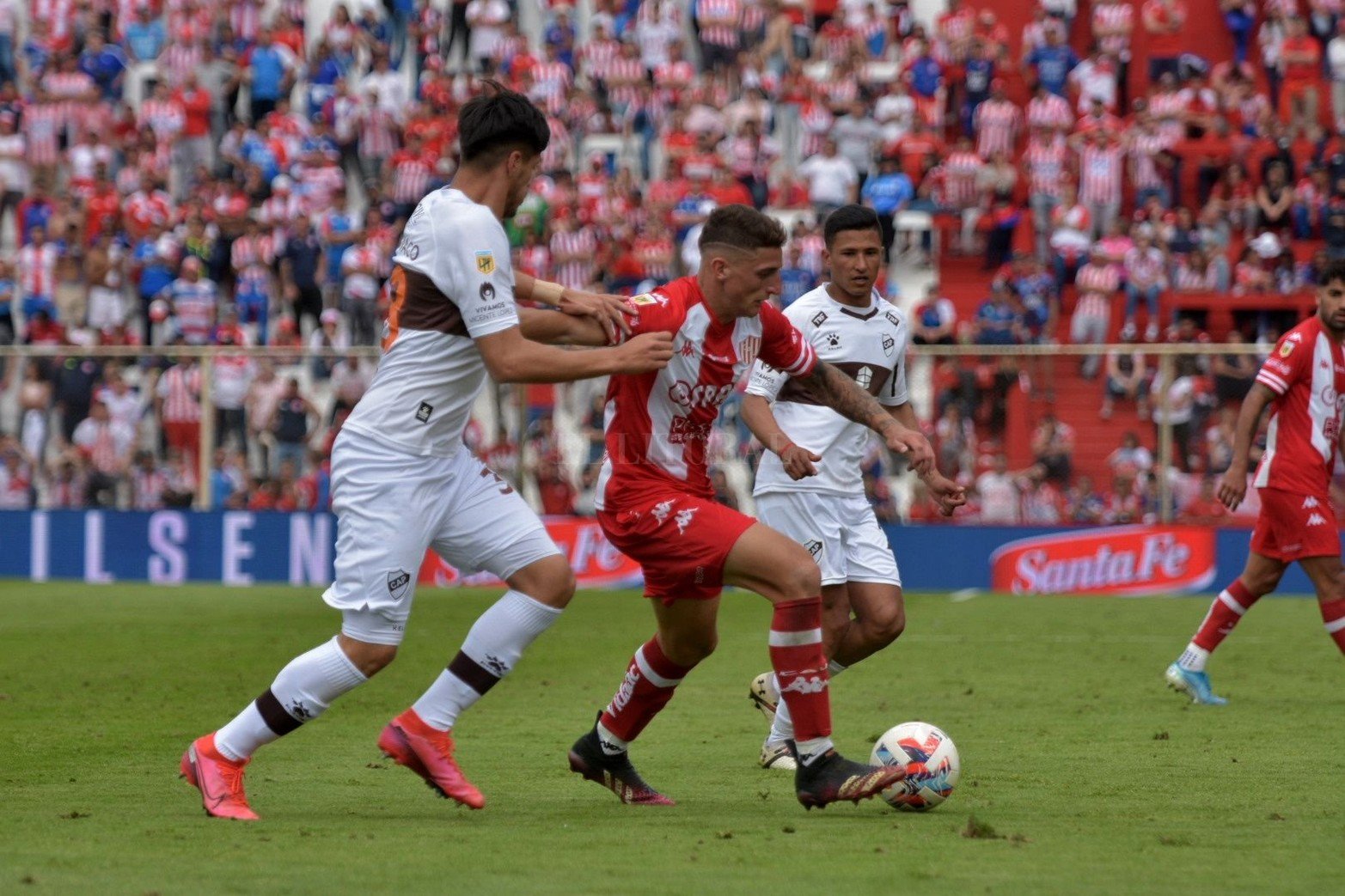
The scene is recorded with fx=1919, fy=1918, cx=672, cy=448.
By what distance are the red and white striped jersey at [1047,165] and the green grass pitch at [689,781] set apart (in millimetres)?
10996

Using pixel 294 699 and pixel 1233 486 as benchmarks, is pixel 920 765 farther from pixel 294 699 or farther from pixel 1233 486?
pixel 1233 486

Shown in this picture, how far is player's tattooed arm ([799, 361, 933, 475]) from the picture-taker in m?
7.30

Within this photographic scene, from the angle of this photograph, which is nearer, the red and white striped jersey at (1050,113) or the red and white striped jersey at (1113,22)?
the red and white striped jersey at (1050,113)

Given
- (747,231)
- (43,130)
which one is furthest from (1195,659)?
(43,130)

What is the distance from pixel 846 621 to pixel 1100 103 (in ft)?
61.7

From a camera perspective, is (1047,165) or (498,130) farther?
(1047,165)

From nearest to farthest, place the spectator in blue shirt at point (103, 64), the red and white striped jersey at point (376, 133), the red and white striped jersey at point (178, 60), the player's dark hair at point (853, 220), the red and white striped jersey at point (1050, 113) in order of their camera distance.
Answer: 1. the player's dark hair at point (853, 220)
2. the red and white striped jersey at point (1050, 113)
3. the red and white striped jersey at point (376, 133)
4. the spectator in blue shirt at point (103, 64)
5. the red and white striped jersey at point (178, 60)

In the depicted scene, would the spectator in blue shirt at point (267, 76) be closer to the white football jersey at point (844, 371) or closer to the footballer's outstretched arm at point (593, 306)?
the white football jersey at point (844, 371)

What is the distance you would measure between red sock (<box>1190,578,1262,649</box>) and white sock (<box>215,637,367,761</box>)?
5.94 metres

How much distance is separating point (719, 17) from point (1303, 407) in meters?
19.6

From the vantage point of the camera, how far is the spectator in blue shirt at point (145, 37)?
31.3m

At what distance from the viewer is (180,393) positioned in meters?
22.5

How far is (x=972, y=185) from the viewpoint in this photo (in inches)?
1033

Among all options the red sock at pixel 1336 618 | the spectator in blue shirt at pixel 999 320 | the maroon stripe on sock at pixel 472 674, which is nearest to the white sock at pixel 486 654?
the maroon stripe on sock at pixel 472 674
